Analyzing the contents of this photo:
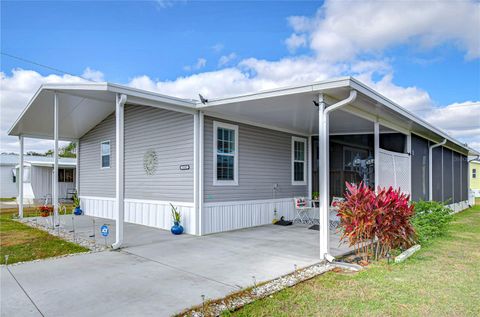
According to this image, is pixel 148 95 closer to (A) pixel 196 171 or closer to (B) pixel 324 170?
(A) pixel 196 171

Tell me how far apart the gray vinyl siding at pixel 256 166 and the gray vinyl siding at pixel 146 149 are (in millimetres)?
449

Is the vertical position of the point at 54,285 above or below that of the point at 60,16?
below

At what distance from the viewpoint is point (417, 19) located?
957 cm

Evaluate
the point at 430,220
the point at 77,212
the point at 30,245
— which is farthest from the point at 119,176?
the point at 77,212

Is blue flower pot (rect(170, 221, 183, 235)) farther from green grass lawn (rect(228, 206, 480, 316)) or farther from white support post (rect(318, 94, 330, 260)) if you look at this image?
green grass lawn (rect(228, 206, 480, 316))

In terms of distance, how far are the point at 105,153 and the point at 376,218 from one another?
8.73 meters

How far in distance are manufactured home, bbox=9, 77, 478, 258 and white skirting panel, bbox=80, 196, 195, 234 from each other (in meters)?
0.03

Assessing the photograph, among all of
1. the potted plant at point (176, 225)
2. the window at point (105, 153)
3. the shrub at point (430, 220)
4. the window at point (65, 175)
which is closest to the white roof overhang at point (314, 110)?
the shrub at point (430, 220)

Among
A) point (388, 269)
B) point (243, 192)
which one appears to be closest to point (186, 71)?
point (243, 192)

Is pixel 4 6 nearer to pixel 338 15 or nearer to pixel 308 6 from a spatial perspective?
pixel 308 6

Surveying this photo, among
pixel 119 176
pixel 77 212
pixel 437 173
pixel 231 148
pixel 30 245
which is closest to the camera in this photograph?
pixel 119 176

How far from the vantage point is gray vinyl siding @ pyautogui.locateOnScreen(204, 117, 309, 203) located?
25.0 ft

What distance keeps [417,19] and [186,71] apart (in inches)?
418

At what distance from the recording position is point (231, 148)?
26.8 feet
